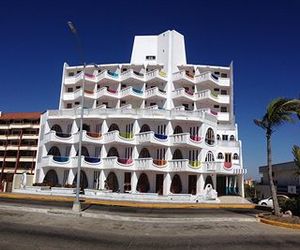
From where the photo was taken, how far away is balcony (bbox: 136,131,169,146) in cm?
3744

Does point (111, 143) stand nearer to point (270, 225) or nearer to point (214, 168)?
point (214, 168)

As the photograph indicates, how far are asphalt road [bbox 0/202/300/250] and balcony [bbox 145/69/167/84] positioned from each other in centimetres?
3016

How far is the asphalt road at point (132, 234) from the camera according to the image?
12812 mm

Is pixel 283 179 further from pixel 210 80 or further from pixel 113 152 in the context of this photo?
pixel 113 152

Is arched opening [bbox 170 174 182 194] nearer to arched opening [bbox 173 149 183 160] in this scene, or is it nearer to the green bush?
arched opening [bbox 173 149 183 160]

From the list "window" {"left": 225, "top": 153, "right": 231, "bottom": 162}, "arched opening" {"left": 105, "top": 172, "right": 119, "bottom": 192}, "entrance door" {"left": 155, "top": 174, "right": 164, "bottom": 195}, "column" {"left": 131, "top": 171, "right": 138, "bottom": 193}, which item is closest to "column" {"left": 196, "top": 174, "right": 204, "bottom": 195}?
"entrance door" {"left": 155, "top": 174, "right": 164, "bottom": 195}

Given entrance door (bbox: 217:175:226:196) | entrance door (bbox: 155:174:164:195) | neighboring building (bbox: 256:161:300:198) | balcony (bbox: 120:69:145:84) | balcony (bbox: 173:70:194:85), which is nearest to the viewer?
entrance door (bbox: 155:174:164:195)

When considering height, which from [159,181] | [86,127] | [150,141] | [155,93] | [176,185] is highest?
[155,93]

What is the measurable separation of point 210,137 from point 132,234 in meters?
26.8

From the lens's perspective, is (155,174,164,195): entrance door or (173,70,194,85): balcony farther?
(173,70,194,85): balcony

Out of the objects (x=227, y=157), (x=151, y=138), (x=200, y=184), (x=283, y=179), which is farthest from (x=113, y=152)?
(x=283, y=179)

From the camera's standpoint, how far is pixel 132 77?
48.1 metres

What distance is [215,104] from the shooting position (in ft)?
159

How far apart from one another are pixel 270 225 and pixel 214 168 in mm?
17566
